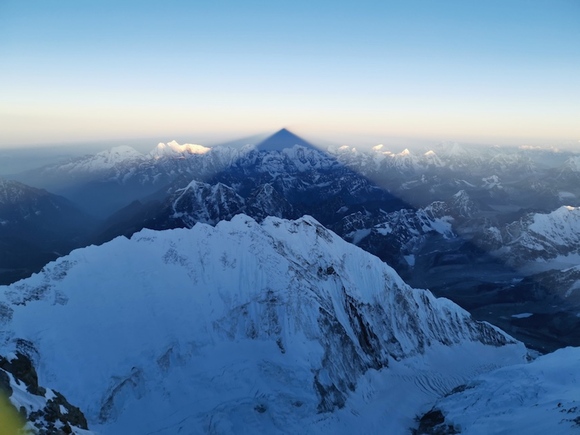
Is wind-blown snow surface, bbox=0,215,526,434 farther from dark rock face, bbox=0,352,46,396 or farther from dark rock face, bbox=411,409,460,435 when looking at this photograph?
dark rock face, bbox=0,352,46,396

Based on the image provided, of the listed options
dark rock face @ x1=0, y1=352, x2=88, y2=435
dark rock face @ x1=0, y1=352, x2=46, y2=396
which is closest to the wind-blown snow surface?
dark rock face @ x1=0, y1=352, x2=88, y2=435

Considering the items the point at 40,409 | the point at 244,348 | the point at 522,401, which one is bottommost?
the point at 522,401

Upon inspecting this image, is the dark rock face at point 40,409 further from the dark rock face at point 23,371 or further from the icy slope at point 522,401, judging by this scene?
the icy slope at point 522,401

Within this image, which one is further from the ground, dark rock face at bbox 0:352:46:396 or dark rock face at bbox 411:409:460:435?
dark rock face at bbox 0:352:46:396

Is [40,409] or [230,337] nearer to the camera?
[40,409]

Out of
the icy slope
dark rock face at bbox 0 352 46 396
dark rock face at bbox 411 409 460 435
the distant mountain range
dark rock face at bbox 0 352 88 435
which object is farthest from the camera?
dark rock face at bbox 411 409 460 435

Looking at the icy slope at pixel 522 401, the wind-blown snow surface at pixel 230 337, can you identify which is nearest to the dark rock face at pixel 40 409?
the wind-blown snow surface at pixel 230 337

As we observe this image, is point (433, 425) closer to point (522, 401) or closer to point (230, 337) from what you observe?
point (522, 401)

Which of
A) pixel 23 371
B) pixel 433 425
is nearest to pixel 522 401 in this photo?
pixel 433 425

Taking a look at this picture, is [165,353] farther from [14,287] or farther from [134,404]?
[14,287]
